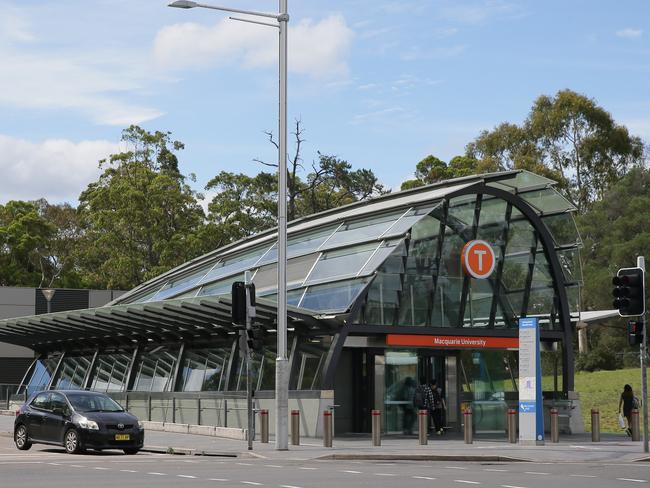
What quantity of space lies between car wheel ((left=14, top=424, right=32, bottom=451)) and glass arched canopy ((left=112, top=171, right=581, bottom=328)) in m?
9.74

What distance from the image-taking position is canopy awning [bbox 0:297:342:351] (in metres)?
32.0

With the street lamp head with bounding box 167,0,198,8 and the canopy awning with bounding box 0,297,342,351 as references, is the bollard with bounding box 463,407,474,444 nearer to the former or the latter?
the canopy awning with bounding box 0,297,342,351

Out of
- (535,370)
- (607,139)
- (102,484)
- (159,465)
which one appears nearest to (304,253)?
(535,370)

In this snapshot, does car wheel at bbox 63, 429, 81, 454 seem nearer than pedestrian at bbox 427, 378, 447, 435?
Yes

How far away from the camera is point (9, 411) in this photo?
1901 inches

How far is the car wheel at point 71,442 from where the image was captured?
2550cm

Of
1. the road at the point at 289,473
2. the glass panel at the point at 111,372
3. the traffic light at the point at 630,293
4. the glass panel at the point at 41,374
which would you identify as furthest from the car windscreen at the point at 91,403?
the glass panel at the point at 41,374

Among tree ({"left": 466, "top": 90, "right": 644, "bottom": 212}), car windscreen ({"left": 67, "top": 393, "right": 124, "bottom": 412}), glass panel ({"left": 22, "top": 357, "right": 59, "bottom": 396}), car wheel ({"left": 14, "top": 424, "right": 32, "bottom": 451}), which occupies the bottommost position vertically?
car wheel ({"left": 14, "top": 424, "right": 32, "bottom": 451})

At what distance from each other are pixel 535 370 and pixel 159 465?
11.6 metres

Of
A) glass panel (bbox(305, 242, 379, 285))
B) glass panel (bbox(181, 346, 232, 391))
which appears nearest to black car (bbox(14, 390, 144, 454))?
glass panel (bbox(181, 346, 232, 391))

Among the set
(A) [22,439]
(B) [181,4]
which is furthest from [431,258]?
(B) [181,4]

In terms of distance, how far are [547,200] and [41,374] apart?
87.3 feet

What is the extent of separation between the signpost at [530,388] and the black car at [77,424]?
10157 millimetres

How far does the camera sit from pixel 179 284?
45875 millimetres
